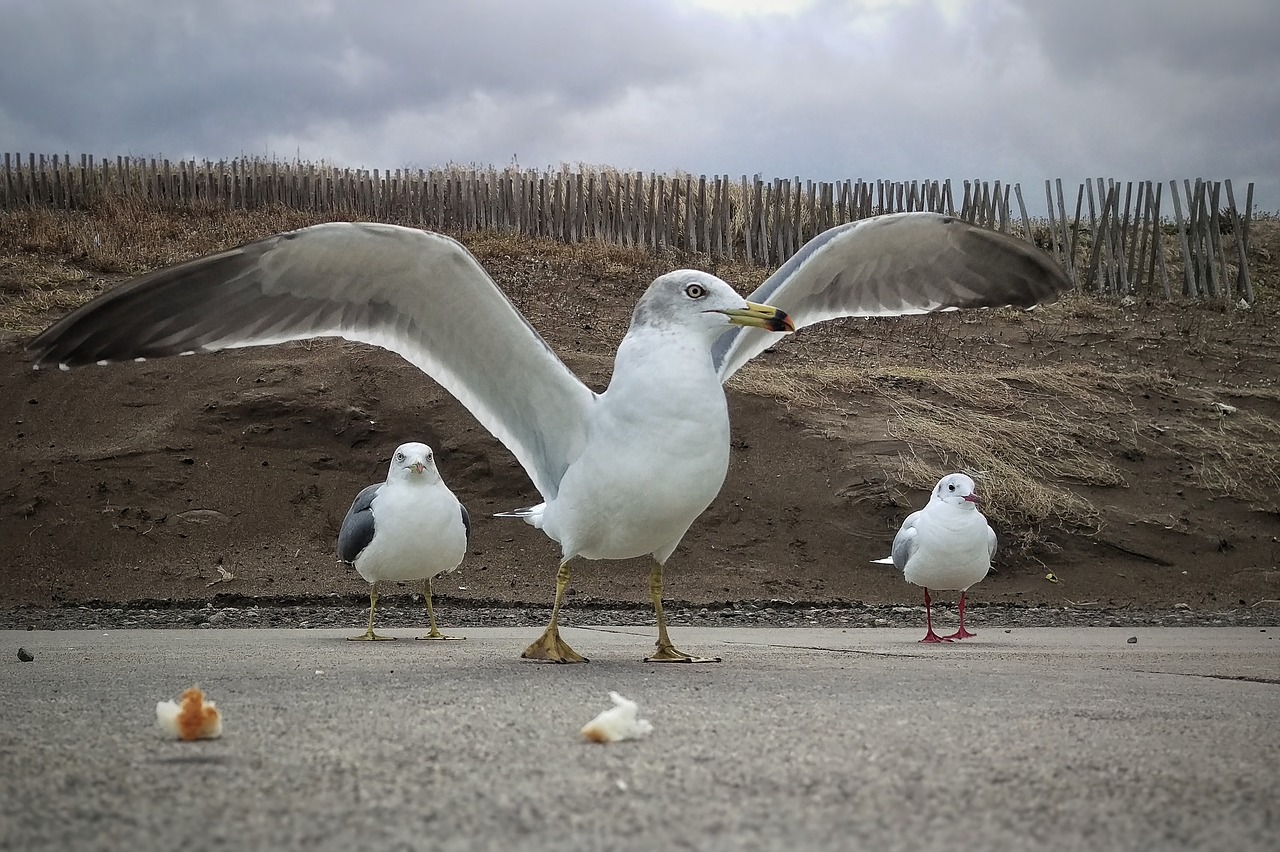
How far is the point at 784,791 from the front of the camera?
80.0 inches

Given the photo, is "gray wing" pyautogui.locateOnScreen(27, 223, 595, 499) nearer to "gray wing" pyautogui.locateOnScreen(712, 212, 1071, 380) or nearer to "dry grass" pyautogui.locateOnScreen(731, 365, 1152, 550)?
"gray wing" pyautogui.locateOnScreen(712, 212, 1071, 380)

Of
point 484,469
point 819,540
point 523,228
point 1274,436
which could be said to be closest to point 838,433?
point 819,540

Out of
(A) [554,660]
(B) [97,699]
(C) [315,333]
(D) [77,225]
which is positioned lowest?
(A) [554,660]

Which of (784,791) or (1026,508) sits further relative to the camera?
(1026,508)

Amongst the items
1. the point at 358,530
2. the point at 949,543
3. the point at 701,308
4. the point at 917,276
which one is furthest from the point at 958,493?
the point at 701,308

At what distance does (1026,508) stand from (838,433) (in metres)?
2.40

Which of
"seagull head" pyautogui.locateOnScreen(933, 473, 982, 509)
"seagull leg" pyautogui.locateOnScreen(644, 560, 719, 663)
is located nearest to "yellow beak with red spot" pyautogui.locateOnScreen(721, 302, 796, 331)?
"seagull leg" pyautogui.locateOnScreen(644, 560, 719, 663)

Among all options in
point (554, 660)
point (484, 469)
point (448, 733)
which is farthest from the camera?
point (484, 469)

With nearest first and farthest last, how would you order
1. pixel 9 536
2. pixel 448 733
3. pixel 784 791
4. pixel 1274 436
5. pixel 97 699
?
pixel 784 791
pixel 448 733
pixel 97 699
pixel 9 536
pixel 1274 436

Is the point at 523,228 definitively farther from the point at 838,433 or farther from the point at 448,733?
the point at 448,733

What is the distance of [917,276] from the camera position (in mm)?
6180

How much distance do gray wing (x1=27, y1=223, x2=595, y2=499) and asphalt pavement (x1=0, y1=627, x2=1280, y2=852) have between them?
1327 mm

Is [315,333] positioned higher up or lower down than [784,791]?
higher up

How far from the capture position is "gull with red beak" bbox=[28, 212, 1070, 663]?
4.59 meters
